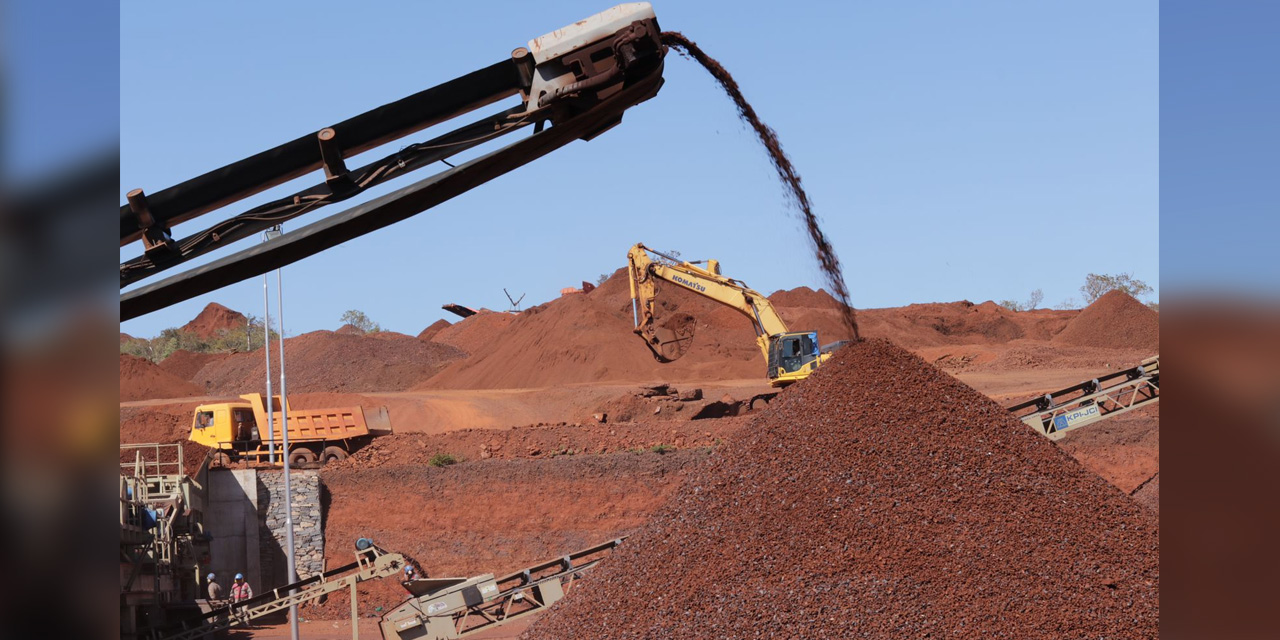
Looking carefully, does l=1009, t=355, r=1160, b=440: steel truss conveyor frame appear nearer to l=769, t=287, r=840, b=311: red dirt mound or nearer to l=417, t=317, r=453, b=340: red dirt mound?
l=769, t=287, r=840, b=311: red dirt mound

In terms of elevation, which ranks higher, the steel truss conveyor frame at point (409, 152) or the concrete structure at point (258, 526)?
the steel truss conveyor frame at point (409, 152)

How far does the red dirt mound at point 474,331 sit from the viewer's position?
231 ft

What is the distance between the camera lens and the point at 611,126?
165 inches

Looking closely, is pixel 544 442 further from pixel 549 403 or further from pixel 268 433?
pixel 549 403

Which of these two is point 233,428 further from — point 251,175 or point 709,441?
point 251,175

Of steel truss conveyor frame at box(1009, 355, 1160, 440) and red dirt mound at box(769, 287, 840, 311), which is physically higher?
red dirt mound at box(769, 287, 840, 311)

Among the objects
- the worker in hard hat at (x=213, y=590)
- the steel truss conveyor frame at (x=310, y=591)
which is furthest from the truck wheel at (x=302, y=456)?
the steel truss conveyor frame at (x=310, y=591)

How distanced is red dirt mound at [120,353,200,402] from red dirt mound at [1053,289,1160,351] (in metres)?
42.2

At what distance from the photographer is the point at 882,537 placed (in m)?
9.81

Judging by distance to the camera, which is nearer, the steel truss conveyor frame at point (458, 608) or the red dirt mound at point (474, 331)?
the steel truss conveyor frame at point (458, 608)

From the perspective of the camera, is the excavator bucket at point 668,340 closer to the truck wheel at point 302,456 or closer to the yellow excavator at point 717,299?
the yellow excavator at point 717,299

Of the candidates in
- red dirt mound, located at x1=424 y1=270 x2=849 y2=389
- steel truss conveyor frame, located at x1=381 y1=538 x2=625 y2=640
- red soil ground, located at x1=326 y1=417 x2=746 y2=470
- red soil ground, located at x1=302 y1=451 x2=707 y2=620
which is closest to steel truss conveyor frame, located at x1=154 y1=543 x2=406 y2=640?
steel truss conveyor frame, located at x1=381 y1=538 x2=625 y2=640

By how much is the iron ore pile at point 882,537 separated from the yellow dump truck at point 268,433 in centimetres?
2249

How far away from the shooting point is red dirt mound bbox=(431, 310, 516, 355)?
7031cm
